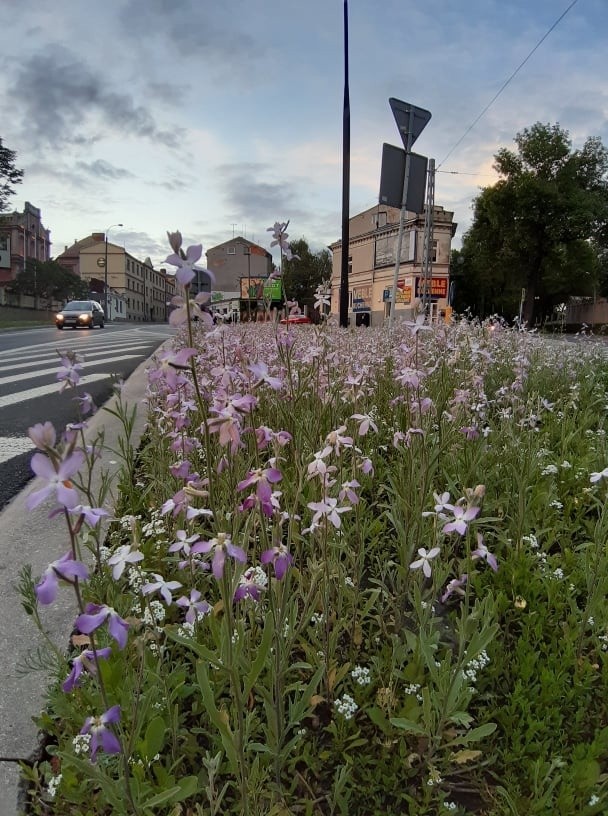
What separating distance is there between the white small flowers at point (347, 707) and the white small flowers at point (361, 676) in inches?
3.2

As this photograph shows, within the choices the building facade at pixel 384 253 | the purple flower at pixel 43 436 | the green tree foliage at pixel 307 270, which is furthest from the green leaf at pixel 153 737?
the green tree foliage at pixel 307 270

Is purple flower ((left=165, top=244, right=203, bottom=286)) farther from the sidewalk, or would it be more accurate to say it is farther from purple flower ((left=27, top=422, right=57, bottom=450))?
the sidewalk

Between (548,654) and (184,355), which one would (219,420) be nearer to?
(184,355)

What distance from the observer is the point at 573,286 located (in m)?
45.1

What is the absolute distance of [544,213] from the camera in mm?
39688

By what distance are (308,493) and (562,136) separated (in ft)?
155

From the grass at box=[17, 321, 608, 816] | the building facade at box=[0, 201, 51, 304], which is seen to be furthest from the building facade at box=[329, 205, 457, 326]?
the grass at box=[17, 321, 608, 816]

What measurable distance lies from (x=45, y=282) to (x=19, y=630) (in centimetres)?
6764

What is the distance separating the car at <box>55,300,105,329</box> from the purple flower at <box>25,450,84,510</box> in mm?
28485

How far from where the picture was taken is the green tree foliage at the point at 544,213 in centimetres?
3916

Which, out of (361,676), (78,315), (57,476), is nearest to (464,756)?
(361,676)

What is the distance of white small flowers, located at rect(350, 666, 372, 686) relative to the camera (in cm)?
162

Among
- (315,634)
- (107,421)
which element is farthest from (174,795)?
(107,421)

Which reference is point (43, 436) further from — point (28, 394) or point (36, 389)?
point (36, 389)
